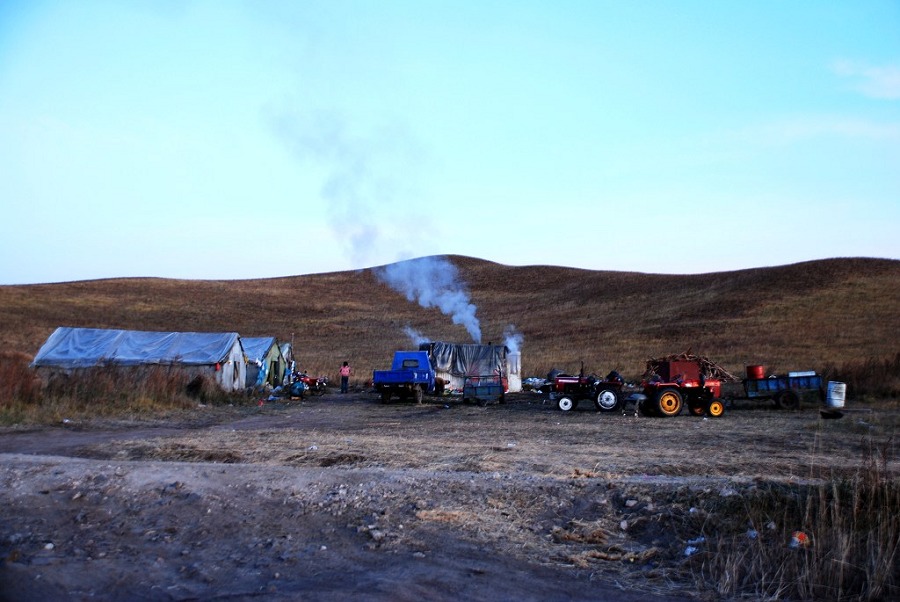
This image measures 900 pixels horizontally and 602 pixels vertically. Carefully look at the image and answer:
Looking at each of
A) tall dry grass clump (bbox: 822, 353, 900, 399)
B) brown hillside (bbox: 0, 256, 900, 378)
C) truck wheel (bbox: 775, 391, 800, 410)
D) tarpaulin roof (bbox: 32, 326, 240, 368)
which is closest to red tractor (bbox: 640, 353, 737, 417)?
truck wheel (bbox: 775, 391, 800, 410)

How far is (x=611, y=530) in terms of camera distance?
8266 mm

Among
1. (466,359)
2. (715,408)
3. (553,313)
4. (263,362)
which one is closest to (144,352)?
(263,362)

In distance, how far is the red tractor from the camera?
2602 cm

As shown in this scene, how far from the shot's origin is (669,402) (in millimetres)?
26047

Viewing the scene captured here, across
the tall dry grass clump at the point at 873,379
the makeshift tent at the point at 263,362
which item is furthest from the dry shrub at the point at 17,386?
the tall dry grass clump at the point at 873,379

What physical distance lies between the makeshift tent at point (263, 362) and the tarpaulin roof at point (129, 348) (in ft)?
9.85

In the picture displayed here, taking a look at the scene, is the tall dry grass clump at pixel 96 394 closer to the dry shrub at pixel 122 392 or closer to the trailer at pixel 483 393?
the dry shrub at pixel 122 392

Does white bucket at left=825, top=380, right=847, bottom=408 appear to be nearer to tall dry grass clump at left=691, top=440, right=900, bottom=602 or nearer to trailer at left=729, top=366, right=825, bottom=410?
trailer at left=729, top=366, right=825, bottom=410

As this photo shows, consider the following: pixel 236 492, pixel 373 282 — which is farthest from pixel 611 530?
pixel 373 282

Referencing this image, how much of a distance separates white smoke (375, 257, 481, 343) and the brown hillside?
4.96m

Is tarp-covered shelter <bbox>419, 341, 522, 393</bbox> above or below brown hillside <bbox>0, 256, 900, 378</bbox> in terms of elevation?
below

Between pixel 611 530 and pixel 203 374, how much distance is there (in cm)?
2653

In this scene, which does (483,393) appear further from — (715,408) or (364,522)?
(364,522)

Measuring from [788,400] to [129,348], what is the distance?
24930 millimetres
